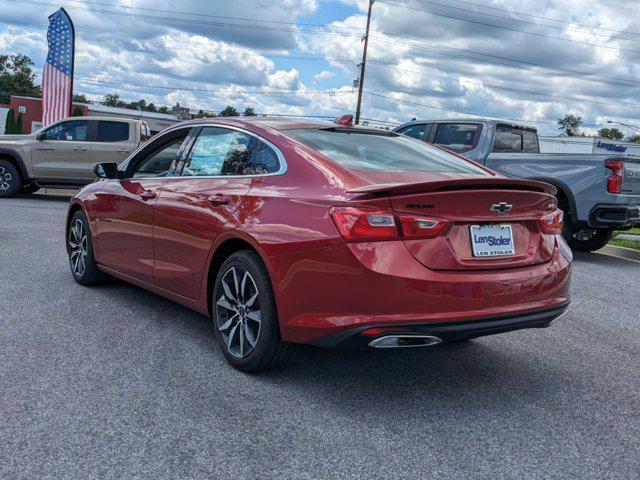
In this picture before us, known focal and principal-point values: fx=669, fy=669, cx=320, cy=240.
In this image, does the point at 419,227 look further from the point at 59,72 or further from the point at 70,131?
the point at 59,72

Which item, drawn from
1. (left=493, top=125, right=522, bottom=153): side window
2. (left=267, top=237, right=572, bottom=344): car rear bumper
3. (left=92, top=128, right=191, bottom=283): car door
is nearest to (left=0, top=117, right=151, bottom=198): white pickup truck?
(left=493, top=125, right=522, bottom=153): side window

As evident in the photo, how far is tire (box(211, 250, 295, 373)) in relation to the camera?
3867mm

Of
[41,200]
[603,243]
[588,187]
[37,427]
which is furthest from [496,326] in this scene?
[41,200]

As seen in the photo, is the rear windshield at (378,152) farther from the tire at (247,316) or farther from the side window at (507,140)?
the side window at (507,140)

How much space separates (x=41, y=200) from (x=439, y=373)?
1416 cm

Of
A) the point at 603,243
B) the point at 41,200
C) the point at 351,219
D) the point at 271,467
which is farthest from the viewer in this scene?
the point at 41,200

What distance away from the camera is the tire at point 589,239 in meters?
10.5

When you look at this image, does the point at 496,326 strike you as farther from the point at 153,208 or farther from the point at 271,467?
the point at 153,208

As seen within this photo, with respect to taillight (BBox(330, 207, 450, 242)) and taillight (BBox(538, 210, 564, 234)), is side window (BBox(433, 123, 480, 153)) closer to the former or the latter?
taillight (BBox(538, 210, 564, 234))

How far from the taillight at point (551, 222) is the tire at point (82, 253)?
4084mm

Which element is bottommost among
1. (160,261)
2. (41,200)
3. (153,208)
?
(41,200)

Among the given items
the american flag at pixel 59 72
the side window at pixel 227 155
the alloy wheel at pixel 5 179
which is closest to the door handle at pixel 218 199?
the side window at pixel 227 155

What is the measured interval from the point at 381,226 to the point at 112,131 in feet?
44.5

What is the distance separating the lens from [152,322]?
17.2 feet
